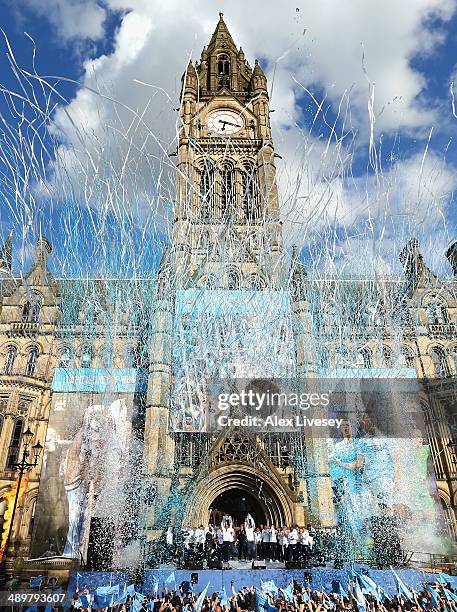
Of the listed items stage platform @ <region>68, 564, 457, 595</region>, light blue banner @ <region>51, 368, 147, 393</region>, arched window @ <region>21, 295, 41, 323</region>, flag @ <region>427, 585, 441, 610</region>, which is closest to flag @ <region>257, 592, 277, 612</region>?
stage platform @ <region>68, 564, 457, 595</region>

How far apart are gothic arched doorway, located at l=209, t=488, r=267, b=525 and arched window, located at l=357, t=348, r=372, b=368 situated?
1090 centimetres

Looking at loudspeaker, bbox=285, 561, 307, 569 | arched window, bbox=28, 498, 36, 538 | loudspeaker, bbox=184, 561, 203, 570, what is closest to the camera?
loudspeaker, bbox=184, 561, 203, 570

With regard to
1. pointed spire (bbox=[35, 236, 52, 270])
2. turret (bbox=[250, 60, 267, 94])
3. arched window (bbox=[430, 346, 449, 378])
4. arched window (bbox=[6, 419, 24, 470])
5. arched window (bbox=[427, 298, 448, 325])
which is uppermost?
turret (bbox=[250, 60, 267, 94])

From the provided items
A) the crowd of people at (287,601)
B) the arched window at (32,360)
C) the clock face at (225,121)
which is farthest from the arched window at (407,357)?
the arched window at (32,360)

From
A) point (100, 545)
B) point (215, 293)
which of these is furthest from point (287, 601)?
point (215, 293)

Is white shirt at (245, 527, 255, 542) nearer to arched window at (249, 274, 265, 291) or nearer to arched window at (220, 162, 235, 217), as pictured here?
arched window at (249, 274, 265, 291)

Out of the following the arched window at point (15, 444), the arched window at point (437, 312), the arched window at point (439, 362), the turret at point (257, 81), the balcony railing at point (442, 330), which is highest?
the turret at point (257, 81)

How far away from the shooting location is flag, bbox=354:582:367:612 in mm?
9805

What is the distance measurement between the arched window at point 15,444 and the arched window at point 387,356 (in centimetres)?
2288

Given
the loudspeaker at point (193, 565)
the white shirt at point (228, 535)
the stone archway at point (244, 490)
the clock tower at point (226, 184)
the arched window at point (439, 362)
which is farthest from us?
the clock tower at point (226, 184)

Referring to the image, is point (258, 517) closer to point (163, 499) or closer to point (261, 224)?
point (163, 499)

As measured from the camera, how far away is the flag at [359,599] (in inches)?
386

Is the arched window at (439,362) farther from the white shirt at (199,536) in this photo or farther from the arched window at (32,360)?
the arched window at (32,360)

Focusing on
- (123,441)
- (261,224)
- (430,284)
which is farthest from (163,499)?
(430,284)
